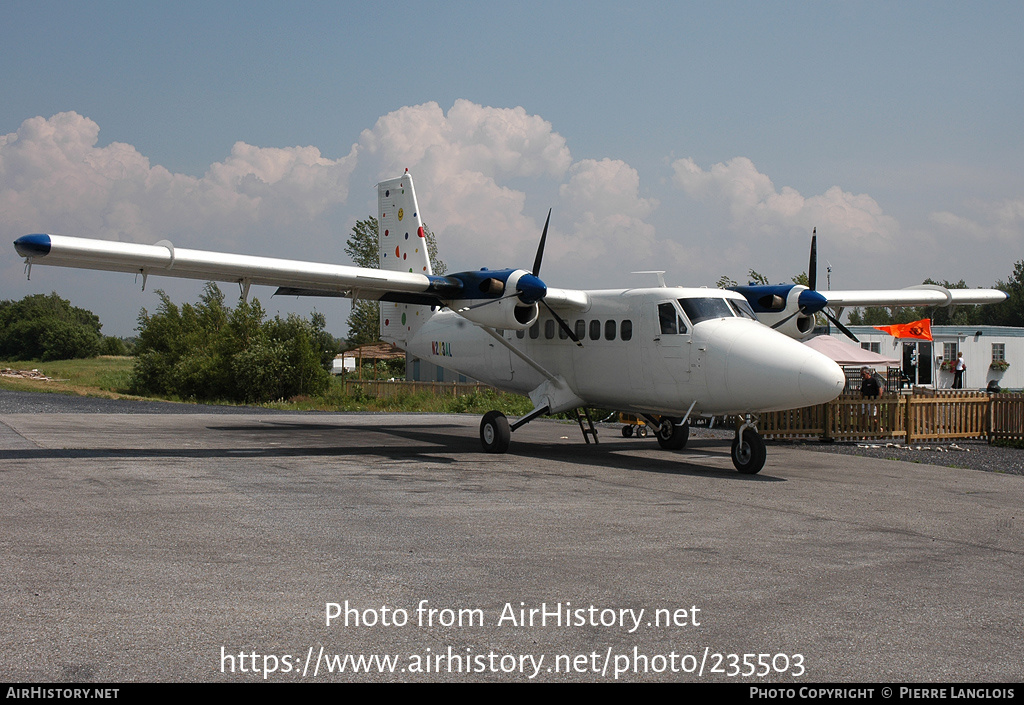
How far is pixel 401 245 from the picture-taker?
2031 cm

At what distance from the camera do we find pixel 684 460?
600 inches

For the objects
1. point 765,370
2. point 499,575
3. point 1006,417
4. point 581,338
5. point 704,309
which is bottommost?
point 499,575

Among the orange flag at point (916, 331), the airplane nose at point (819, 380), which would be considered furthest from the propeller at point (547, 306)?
the orange flag at point (916, 331)

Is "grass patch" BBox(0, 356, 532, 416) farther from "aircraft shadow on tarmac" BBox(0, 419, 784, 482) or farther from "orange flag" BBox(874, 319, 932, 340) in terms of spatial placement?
"orange flag" BBox(874, 319, 932, 340)

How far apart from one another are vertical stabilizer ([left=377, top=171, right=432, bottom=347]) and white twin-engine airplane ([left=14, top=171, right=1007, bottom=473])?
1.00 meters

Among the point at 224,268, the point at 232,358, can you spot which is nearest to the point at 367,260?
the point at 232,358

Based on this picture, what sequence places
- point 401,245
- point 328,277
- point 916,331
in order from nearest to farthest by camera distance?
point 328,277 < point 401,245 < point 916,331

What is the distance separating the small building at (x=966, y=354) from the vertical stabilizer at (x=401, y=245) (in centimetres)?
3032

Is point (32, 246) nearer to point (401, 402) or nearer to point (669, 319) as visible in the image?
point (669, 319)

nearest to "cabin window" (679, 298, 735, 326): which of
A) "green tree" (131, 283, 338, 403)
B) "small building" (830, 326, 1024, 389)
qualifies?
"green tree" (131, 283, 338, 403)

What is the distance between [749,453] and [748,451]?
4 cm

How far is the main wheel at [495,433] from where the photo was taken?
15906 mm
